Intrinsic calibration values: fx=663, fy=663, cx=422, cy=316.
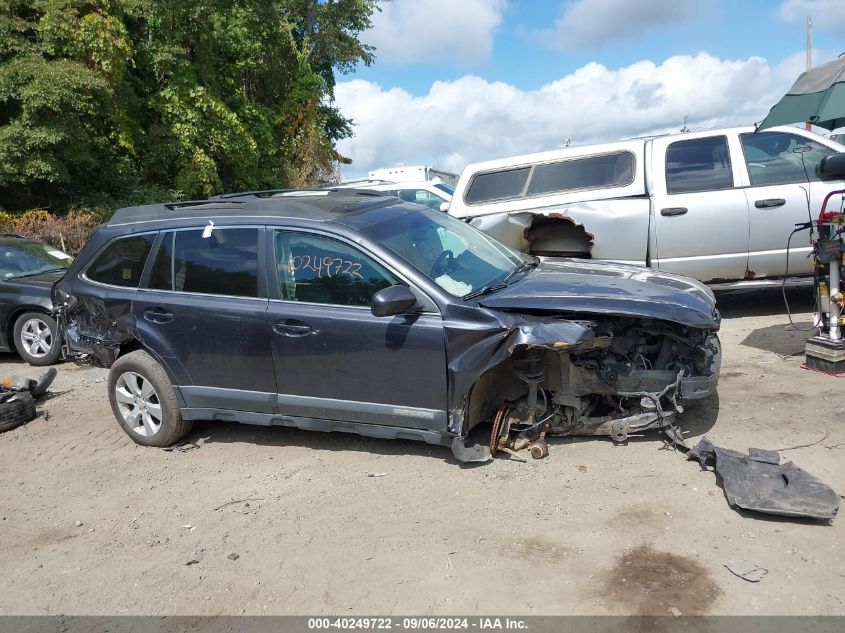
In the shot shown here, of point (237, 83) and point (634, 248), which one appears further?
point (237, 83)

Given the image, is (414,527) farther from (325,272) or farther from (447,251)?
(447,251)

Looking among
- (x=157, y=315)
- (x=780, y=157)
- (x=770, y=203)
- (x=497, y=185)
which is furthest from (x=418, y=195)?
(x=157, y=315)

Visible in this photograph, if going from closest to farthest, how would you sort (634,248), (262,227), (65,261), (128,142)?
1. (262,227)
2. (634,248)
3. (65,261)
4. (128,142)

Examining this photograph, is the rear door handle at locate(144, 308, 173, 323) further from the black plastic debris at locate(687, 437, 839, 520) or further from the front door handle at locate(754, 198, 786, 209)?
the front door handle at locate(754, 198, 786, 209)

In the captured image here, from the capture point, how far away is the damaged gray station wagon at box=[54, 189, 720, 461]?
13.6 feet

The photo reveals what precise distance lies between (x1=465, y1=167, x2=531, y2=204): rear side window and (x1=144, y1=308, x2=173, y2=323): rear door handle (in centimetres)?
433

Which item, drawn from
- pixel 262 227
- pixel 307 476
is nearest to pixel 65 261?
pixel 262 227

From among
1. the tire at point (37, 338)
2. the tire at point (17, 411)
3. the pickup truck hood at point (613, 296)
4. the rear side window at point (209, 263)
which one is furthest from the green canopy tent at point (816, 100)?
the tire at point (37, 338)

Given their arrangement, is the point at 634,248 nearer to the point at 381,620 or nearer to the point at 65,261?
the point at 381,620

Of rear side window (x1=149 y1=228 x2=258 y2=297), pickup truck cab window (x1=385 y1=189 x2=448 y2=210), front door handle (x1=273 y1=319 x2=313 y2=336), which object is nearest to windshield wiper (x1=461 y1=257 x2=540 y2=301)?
front door handle (x1=273 y1=319 x2=313 y2=336)

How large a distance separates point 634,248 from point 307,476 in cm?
462

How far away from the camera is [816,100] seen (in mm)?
5637

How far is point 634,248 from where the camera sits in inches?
290

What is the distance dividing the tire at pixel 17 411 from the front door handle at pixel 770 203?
7.52 m
